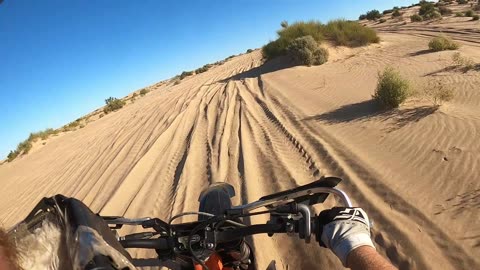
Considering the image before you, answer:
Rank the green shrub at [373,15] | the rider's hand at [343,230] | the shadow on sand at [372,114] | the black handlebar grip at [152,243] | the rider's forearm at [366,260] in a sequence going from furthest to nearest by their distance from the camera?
the green shrub at [373,15] → the shadow on sand at [372,114] → the black handlebar grip at [152,243] → the rider's hand at [343,230] → the rider's forearm at [366,260]

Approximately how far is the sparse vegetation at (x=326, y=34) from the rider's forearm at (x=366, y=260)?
1710 centimetres

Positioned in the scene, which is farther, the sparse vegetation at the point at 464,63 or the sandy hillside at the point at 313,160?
the sparse vegetation at the point at 464,63

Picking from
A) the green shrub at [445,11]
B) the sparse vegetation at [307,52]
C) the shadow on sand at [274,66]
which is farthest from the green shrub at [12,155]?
the green shrub at [445,11]

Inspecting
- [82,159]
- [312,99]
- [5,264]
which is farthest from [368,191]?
[82,159]

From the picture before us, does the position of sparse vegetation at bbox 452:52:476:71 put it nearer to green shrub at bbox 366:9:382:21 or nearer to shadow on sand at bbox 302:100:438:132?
shadow on sand at bbox 302:100:438:132

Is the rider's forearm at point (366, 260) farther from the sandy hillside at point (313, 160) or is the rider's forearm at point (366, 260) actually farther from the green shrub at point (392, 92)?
the green shrub at point (392, 92)

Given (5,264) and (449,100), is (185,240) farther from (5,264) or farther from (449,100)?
(449,100)

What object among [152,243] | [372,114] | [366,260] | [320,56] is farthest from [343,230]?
[320,56]

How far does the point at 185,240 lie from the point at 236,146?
580 cm

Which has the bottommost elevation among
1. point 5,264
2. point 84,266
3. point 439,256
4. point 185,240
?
point 439,256

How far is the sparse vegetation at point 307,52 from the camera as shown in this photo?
52.8 feet

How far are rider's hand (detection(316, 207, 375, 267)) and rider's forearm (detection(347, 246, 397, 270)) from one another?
26 mm

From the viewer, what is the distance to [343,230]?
6.33ft

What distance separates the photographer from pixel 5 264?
104 centimetres
